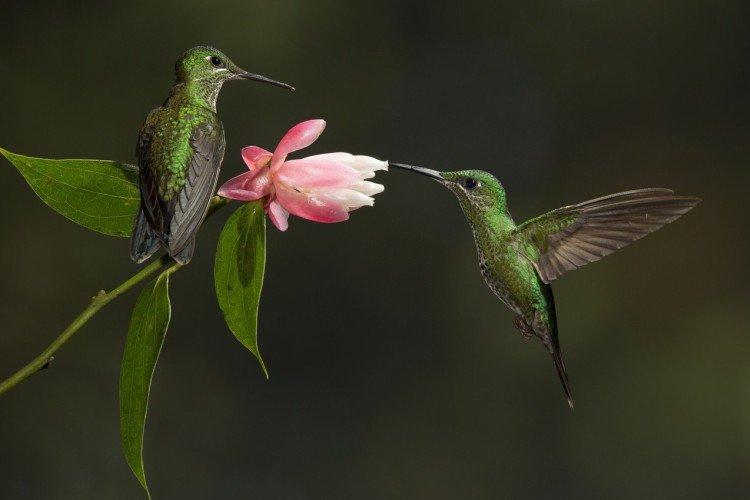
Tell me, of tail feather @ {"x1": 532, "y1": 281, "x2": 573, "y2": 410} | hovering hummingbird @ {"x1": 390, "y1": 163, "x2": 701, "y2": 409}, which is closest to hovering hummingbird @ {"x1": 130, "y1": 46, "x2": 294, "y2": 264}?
hovering hummingbird @ {"x1": 390, "y1": 163, "x2": 701, "y2": 409}

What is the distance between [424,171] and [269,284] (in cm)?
443

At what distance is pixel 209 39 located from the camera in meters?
4.61

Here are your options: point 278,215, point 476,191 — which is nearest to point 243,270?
point 278,215

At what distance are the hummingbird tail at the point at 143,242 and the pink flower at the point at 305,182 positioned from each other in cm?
9

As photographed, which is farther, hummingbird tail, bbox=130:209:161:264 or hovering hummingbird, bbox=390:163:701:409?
hovering hummingbird, bbox=390:163:701:409

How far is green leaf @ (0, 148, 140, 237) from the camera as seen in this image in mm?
505

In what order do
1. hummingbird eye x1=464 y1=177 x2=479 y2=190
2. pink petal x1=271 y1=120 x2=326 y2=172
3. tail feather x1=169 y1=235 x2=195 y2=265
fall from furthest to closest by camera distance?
hummingbird eye x1=464 y1=177 x2=479 y2=190 < pink petal x1=271 y1=120 x2=326 y2=172 < tail feather x1=169 y1=235 x2=195 y2=265

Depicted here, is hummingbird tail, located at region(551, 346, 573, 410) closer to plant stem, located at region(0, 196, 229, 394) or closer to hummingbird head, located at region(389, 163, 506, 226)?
hummingbird head, located at region(389, 163, 506, 226)

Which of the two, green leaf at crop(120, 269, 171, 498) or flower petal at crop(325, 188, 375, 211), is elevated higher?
flower petal at crop(325, 188, 375, 211)

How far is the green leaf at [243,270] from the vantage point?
49 cm

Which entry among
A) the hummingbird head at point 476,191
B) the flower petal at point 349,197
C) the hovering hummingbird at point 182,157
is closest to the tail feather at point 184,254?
the hovering hummingbird at point 182,157

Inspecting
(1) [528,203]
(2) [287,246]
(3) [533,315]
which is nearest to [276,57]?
(2) [287,246]

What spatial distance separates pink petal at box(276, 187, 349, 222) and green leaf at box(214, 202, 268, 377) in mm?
30

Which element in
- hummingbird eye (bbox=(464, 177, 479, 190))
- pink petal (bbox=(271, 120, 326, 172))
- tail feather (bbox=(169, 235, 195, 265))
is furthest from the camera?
hummingbird eye (bbox=(464, 177, 479, 190))
